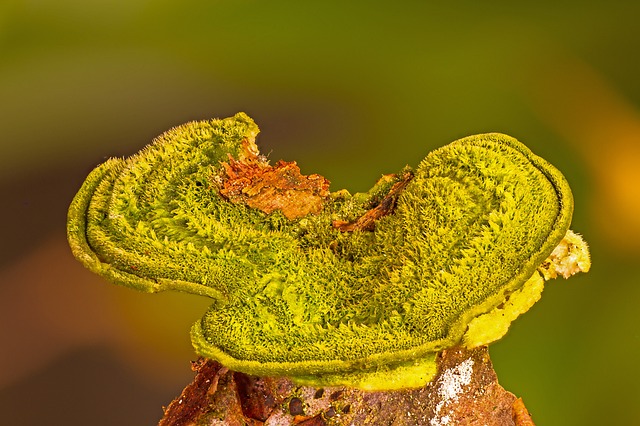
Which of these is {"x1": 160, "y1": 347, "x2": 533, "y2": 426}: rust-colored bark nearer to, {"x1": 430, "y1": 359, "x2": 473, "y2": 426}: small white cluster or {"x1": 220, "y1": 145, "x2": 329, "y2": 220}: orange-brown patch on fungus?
{"x1": 430, "y1": 359, "x2": 473, "y2": 426}: small white cluster

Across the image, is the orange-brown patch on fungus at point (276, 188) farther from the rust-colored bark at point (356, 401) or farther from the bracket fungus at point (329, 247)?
the rust-colored bark at point (356, 401)

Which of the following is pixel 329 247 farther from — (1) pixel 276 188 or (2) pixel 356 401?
(2) pixel 356 401

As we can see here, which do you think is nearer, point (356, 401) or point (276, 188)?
point (356, 401)

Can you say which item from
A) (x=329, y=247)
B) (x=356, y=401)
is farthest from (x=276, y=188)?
(x=356, y=401)

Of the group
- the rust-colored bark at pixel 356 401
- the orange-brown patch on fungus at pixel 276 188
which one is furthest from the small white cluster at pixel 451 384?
the orange-brown patch on fungus at pixel 276 188

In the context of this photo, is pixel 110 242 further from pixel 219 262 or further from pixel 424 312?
pixel 424 312

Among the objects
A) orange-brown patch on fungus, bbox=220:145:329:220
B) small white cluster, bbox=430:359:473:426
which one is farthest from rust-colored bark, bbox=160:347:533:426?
orange-brown patch on fungus, bbox=220:145:329:220
